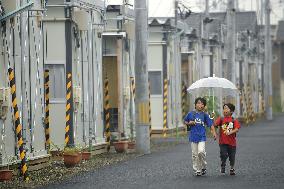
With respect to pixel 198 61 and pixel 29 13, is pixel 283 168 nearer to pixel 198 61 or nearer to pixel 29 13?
pixel 29 13

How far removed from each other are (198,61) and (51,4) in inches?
766

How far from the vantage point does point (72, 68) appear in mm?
25875

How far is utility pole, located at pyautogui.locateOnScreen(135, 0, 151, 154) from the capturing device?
90.4 feet

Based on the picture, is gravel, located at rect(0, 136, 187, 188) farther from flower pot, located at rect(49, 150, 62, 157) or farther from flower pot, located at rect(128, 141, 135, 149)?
flower pot, located at rect(128, 141, 135, 149)

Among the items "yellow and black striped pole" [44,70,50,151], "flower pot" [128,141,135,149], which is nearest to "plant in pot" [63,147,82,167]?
"yellow and black striped pole" [44,70,50,151]

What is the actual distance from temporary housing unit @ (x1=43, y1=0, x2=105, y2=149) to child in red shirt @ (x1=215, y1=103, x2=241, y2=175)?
6276 millimetres

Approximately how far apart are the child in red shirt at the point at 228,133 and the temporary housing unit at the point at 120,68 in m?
11.3

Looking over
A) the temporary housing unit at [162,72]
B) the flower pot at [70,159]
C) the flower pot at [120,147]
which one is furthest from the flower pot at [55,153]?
the temporary housing unit at [162,72]

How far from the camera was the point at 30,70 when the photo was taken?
71.6ft

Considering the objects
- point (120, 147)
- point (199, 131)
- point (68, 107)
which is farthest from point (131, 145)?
point (199, 131)

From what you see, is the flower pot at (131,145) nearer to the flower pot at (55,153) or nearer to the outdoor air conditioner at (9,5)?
the flower pot at (55,153)

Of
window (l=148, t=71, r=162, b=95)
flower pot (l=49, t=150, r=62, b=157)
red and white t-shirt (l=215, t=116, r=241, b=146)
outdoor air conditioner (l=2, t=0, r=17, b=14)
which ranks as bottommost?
flower pot (l=49, t=150, r=62, b=157)

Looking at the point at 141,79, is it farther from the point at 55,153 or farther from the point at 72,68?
the point at 55,153

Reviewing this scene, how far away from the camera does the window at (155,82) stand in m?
38.8
